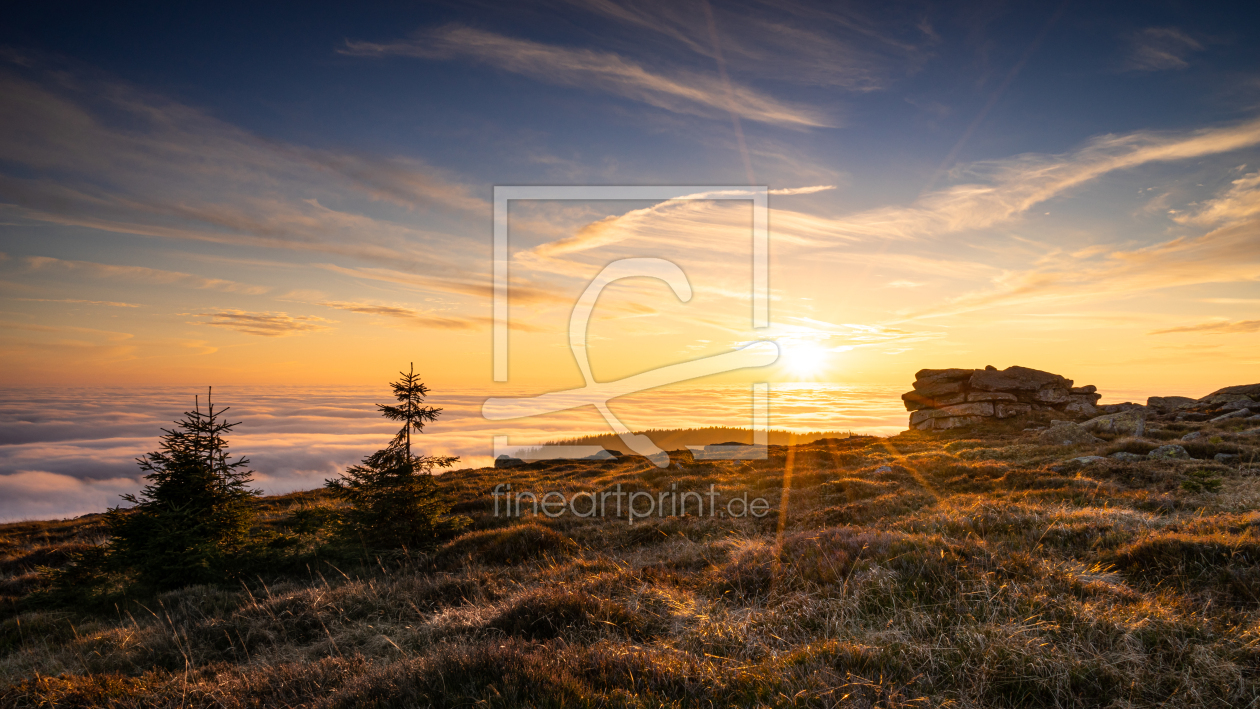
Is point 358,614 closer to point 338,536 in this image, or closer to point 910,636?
point 338,536

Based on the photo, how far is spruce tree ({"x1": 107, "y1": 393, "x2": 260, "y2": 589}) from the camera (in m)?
10.5

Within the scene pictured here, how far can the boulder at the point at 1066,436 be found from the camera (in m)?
21.9

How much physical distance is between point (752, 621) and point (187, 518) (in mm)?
12308

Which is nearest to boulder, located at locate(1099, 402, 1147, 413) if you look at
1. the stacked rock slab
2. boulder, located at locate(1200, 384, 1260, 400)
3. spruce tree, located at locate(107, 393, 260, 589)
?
the stacked rock slab

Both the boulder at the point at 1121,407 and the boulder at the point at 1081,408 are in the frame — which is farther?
the boulder at the point at 1121,407

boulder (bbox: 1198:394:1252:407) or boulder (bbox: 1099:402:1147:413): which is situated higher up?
boulder (bbox: 1198:394:1252:407)

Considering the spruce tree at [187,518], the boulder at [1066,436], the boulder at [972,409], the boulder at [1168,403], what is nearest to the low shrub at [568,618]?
the spruce tree at [187,518]

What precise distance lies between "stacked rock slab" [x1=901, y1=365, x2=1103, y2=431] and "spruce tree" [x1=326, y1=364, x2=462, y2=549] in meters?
38.2

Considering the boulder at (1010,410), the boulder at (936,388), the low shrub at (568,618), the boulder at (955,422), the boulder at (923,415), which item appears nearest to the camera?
the low shrub at (568,618)

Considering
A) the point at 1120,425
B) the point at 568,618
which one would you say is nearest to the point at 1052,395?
the point at 1120,425

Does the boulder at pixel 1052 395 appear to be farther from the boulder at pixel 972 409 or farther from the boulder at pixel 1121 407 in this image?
the boulder at pixel 972 409

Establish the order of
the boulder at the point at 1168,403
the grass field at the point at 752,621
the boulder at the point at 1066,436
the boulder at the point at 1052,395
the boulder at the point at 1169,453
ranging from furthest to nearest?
the boulder at the point at 1052,395 < the boulder at the point at 1168,403 < the boulder at the point at 1066,436 < the boulder at the point at 1169,453 < the grass field at the point at 752,621

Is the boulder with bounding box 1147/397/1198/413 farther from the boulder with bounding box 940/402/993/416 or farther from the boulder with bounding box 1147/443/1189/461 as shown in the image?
the boulder with bounding box 1147/443/1189/461

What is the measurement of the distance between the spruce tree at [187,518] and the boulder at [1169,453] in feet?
83.8
